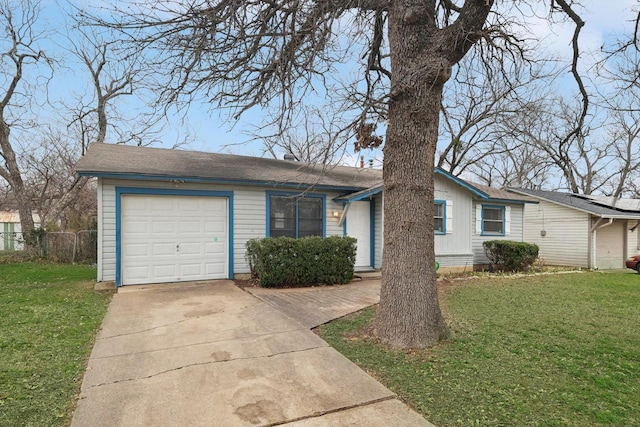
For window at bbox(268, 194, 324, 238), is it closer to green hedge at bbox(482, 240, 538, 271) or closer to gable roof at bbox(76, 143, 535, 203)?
gable roof at bbox(76, 143, 535, 203)

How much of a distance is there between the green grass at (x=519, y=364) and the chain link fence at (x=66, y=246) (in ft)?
37.6

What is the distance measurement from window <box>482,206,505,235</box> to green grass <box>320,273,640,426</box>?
620 centimetres

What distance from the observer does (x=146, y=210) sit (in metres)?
8.20

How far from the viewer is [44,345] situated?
422 cm

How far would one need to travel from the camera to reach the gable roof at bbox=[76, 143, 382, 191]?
7.83m

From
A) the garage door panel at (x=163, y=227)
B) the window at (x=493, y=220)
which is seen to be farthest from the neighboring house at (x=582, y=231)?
the garage door panel at (x=163, y=227)

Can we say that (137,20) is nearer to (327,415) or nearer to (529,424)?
(327,415)

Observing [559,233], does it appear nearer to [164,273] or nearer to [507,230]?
[507,230]

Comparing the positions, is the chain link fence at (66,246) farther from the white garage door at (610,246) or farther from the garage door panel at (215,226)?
the white garage door at (610,246)

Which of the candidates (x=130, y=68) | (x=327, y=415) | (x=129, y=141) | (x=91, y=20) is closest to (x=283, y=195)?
(x=130, y=68)

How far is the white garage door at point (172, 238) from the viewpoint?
805cm

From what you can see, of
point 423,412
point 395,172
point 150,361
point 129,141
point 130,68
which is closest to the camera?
point 423,412

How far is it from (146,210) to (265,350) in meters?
5.44

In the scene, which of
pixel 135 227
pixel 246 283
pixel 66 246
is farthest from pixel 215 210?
pixel 66 246
